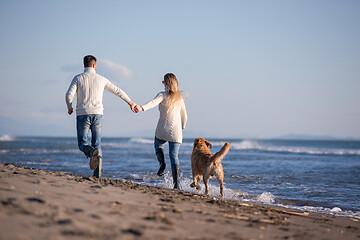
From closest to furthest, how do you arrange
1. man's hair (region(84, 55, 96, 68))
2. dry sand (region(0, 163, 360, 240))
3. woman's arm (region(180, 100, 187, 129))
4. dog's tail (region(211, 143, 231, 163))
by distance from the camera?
dry sand (region(0, 163, 360, 240)) < dog's tail (region(211, 143, 231, 163)) < man's hair (region(84, 55, 96, 68)) < woman's arm (region(180, 100, 187, 129))

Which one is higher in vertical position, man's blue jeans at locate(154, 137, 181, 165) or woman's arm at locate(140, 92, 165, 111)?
woman's arm at locate(140, 92, 165, 111)

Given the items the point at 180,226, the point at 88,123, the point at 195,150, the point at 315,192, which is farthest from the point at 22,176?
the point at 315,192

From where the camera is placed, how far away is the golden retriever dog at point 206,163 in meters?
5.91

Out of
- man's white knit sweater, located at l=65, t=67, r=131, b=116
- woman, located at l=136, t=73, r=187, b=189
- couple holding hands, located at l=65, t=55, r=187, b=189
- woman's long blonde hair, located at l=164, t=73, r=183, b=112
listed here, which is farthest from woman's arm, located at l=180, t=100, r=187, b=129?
man's white knit sweater, located at l=65, t=67, r=131, b=116

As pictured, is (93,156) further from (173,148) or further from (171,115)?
(171,115)

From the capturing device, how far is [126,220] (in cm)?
300

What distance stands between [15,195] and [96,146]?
2.88 metres

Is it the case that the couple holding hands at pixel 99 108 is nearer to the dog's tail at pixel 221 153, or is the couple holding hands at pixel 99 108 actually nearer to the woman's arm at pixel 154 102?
the woman's arm at pixel 154 102

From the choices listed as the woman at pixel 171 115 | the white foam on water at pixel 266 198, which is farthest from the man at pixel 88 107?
the white foam on water at pixel 266 198

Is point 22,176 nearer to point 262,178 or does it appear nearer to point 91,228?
point 91,228

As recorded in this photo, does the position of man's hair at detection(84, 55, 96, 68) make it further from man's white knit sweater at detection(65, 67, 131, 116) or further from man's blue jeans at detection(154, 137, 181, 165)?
man's blue jeans at detection(154, 137, 181, 165)

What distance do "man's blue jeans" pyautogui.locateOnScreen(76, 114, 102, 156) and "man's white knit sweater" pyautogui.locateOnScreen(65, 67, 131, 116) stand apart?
9 centimetres

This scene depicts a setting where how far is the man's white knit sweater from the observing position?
20.2 feet

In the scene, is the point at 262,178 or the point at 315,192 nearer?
the point at 315,192
